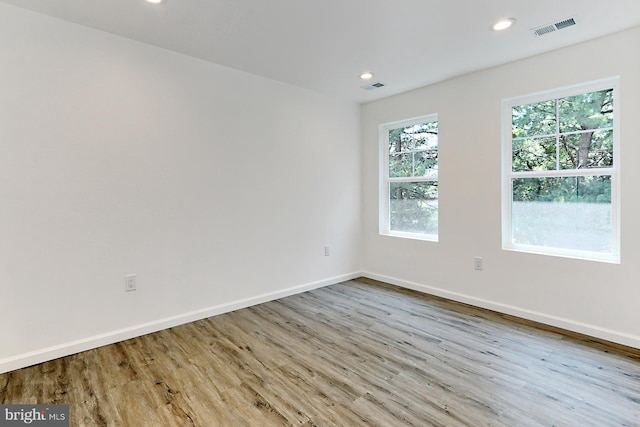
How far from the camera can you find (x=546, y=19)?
2424mm

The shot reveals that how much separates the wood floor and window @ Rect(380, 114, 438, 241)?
1405 millimetres

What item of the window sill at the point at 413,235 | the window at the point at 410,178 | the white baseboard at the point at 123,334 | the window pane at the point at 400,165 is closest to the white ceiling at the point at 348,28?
the window at the point at 410,178

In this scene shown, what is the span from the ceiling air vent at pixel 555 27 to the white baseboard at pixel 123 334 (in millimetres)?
3373

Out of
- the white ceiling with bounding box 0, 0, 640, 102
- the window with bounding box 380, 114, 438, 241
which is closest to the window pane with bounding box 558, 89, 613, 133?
the white ceiling with bounding box 0, 0, 640, 102

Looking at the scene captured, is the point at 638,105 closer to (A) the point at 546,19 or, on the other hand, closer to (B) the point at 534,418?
(A) the point at 546,19

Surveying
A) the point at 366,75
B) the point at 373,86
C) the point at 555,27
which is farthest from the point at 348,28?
the point at 555,27

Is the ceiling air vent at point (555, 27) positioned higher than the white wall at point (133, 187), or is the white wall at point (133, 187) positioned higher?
the ceiling air vent at point (555, 27)

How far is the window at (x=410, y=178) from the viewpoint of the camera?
159 inches

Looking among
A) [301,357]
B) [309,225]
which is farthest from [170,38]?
[301,357]

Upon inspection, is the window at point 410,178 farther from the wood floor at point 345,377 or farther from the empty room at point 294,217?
the wood floor at point 345,377

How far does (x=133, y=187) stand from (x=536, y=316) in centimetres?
383

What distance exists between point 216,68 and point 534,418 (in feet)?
12.0

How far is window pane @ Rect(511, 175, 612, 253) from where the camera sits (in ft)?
9.21

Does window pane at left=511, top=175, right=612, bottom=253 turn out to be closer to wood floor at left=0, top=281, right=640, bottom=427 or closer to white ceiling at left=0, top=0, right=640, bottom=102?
wood floor at left=0, top=281, right=640, bottom=427
